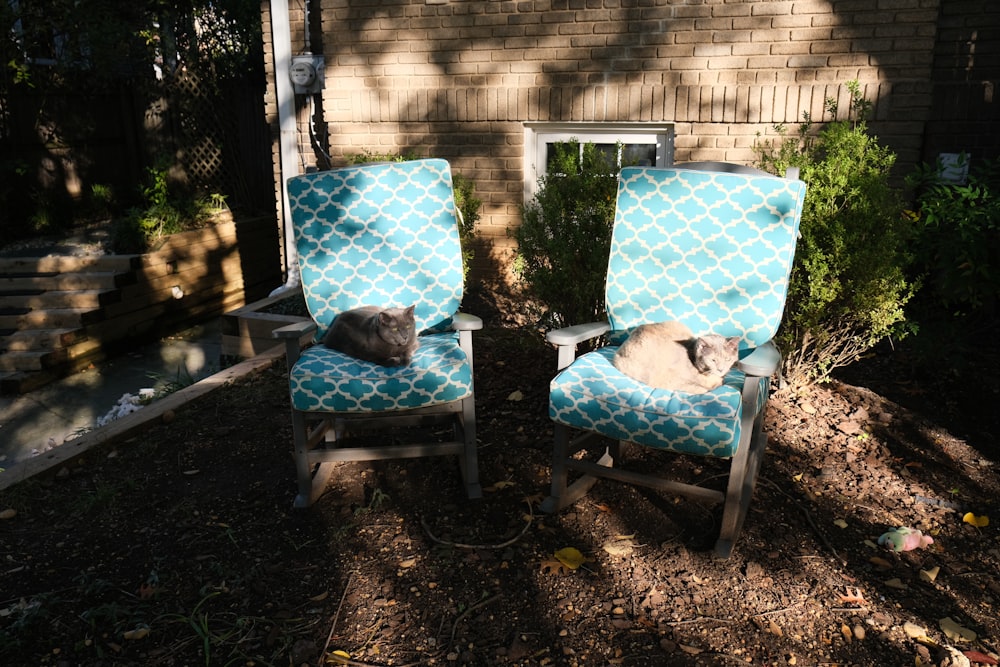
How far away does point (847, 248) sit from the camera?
3896 mm

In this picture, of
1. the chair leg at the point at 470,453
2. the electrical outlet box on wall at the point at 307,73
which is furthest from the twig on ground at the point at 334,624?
the electrical outlet box on wall at the point at 307,73

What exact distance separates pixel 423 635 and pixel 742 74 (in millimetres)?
4575

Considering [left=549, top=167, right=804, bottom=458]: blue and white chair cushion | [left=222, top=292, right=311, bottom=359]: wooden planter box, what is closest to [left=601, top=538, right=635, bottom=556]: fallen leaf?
[left=549, top=167, right=804, bottom=458]: blue and white chair cushion

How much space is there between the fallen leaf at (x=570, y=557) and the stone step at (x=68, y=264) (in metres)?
5.90

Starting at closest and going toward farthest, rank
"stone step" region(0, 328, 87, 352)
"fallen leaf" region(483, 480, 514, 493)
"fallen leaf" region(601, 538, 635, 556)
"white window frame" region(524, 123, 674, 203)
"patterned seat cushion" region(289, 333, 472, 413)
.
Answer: "fallen leaf" region(601, 538, 635, 556)
"patterned seat cushion" region(289, 333, 472, 413)
"fallen leaf" region(483, 480, 514, 493)
"white window frame" region(524, 123, 674, 203)
"stone step" region(0, 328, 87, 352)

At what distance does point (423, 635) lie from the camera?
2609 millimetres

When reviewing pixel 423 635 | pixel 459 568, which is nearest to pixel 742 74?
pixel 459 568

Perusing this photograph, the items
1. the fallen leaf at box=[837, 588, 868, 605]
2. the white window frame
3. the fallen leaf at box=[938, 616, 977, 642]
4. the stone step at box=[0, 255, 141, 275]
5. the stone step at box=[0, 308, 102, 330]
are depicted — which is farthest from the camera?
the stone step at box=[0, 255, 141, 275]

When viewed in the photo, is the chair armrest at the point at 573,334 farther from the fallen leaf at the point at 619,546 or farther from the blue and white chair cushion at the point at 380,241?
the fallen leaf at the point at 619,546

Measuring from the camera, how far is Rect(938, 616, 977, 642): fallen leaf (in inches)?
100

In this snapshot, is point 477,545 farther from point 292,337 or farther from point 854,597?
point 854,597

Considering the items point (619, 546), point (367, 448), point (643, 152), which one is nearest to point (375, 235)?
point (367, 448)

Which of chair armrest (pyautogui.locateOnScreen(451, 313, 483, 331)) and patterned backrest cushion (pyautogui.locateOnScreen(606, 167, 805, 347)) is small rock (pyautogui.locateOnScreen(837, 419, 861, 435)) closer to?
patterned backrest cushion (pyautogui.locateOnScreen(606, 167, 805, 347))

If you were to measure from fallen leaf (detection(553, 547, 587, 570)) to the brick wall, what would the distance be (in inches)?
146
